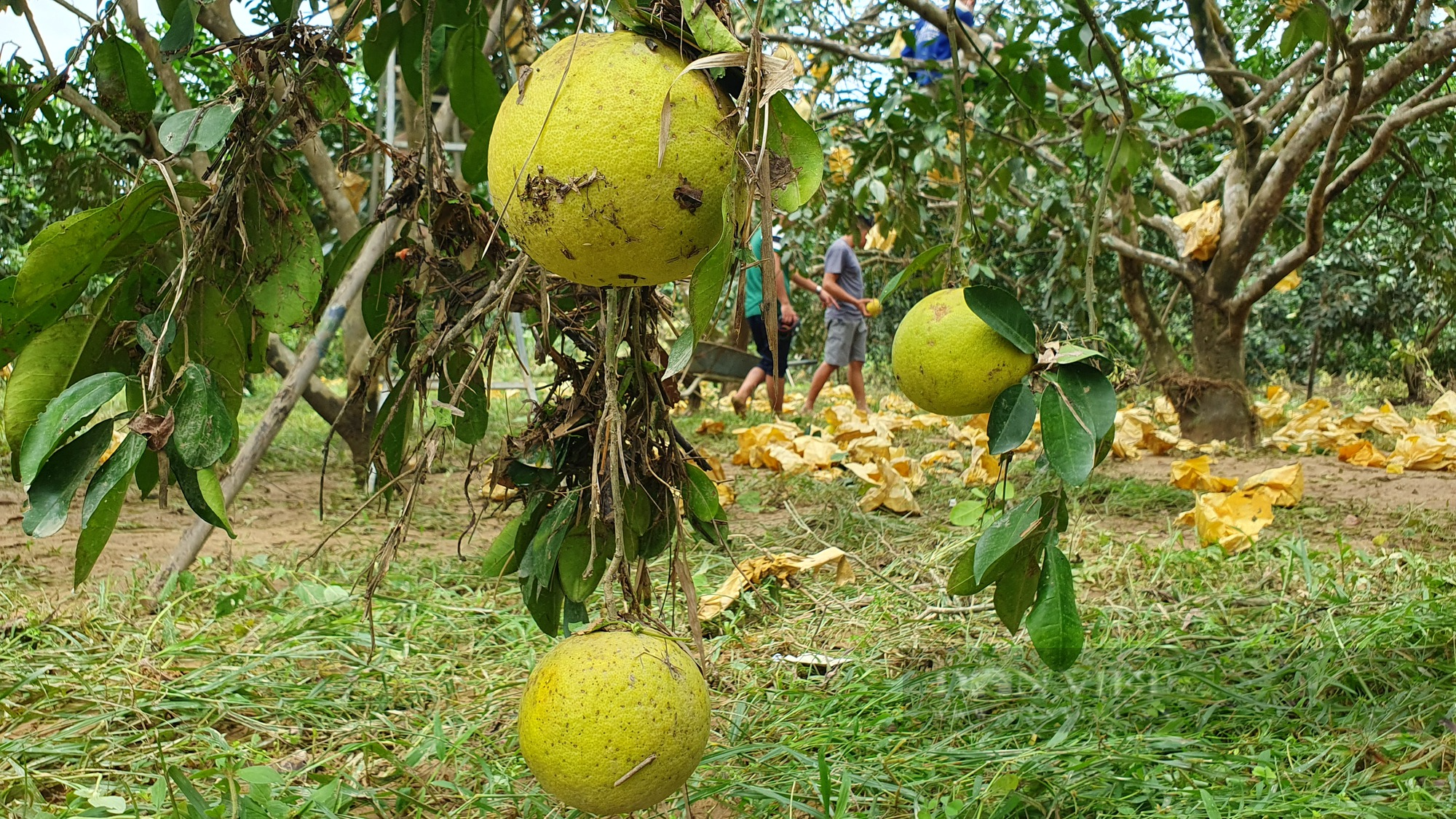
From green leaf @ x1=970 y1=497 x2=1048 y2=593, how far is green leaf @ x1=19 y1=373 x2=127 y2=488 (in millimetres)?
860

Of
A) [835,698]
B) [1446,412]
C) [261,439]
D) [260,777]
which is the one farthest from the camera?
[1446,412]

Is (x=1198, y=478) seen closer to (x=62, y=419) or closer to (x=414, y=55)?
(x=414, y=55)

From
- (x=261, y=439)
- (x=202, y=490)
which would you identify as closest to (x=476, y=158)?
(x=202, y=490)

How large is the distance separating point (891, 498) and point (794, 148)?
325cm

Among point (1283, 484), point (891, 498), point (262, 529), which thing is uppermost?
point (1283, 484)

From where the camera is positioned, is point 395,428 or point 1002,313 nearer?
point 1002,313

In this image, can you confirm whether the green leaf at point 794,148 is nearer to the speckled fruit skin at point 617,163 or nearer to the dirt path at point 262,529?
the speckled fruit skin at point 617,163

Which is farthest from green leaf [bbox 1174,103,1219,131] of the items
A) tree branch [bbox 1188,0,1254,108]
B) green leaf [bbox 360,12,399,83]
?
green leaf [bbox 360,12,399,83]

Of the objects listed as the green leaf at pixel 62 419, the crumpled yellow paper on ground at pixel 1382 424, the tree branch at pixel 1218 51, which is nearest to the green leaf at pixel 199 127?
the green leaf at pixel 62 419

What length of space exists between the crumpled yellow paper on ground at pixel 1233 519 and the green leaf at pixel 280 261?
9.07ft

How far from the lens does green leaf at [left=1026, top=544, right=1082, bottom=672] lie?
1.13 meters

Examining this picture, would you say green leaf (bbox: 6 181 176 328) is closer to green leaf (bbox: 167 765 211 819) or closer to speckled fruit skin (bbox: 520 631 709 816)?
speckled fruit skin (bbox: 520 631 709 816)

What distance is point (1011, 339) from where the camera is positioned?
39.6 inches

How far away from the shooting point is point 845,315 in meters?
6.88
